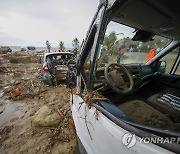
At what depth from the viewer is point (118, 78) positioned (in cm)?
230

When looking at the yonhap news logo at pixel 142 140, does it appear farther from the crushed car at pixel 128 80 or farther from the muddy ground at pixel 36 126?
the muddy ground at pixel 36 126

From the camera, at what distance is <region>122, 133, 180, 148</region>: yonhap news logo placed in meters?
0.83

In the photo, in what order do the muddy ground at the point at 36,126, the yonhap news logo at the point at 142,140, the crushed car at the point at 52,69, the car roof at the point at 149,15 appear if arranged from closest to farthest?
the yonhap news logo at the point at 142,140, the car roof at the point at 149,15, the muddy ground at the point at 36,126, the crushed car at the point at 52,69

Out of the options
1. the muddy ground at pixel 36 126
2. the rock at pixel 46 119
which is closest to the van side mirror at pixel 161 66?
the muddy ground at pixel 36 126

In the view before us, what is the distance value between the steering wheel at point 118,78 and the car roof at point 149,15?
2.37 feet

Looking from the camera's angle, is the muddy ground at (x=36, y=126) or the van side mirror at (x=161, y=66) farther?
the van side mirror at (x=161, y=66)

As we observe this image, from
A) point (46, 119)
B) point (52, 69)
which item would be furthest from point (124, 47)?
point (52, 69)

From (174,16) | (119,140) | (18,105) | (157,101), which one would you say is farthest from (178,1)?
(18,105)

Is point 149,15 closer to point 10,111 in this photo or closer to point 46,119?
point 46,119

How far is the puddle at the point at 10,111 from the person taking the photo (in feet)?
14.8

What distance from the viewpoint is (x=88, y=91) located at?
5.76 ft

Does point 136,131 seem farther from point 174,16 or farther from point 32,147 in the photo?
point 32,147

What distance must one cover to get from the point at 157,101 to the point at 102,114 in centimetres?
159

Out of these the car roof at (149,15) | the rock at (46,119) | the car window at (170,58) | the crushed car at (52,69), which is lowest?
the rock at (46,119)
